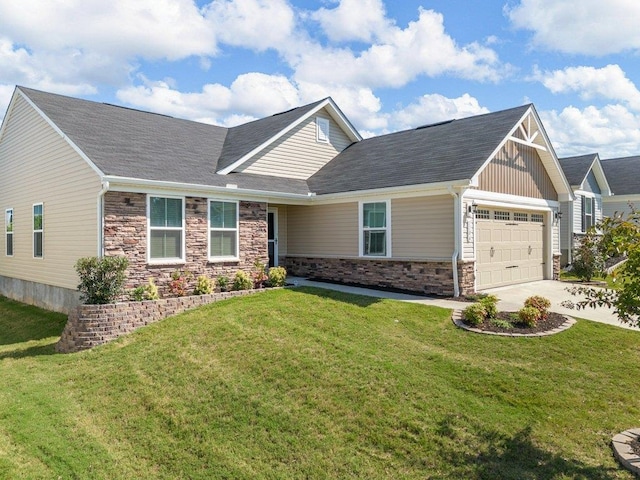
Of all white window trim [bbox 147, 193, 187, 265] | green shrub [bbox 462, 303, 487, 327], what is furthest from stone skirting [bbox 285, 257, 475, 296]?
white window trim [bbox 147, 193, 187, 265]

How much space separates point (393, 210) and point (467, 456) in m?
9.12

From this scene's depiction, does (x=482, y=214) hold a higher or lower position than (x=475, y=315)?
higher

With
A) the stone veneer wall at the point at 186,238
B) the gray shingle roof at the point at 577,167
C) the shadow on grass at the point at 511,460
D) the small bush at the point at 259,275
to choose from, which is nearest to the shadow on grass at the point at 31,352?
the stone veneer wall at the point at 186,238

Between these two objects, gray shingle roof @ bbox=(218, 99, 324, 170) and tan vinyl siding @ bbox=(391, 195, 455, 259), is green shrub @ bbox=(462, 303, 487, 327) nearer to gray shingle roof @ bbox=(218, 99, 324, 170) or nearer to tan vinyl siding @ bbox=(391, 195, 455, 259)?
tan vinyl siding @ bbox=(391, 195, 455, 259)

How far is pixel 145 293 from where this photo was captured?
1124 centimetres

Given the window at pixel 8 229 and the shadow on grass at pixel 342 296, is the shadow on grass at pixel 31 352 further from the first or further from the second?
the window at pixel 8 229

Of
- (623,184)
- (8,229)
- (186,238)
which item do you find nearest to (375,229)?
(186,238)

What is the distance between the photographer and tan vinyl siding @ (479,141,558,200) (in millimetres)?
13859

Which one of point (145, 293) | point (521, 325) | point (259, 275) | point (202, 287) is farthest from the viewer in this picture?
point (259, 275)

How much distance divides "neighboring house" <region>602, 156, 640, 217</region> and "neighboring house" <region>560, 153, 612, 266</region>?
4.67 ft

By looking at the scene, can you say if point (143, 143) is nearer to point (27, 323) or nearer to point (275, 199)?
point (275, 199)

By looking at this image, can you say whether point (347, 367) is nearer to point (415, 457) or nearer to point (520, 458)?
point (415, 457)

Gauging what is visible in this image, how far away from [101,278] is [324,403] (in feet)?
21.0

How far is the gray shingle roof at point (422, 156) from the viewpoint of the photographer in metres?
13.0
